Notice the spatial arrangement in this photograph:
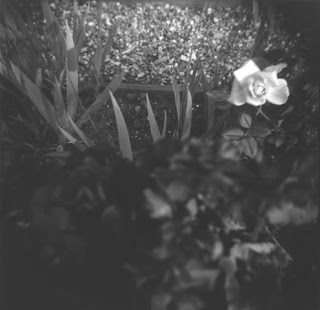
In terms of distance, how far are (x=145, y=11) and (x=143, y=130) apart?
0.63m

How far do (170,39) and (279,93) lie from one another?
28.2 inches

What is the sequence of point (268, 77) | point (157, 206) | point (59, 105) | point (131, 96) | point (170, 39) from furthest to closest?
1. point (170, 39)
2. point (131, 96)
3. point (59, 105)
4. point (268, 77)
5. point (157, 206)

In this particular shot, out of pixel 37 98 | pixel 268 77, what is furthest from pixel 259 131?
pixel 37 98

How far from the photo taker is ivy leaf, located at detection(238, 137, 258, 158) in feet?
3.72

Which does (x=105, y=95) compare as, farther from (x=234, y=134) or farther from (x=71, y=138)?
(x=234, y=134)

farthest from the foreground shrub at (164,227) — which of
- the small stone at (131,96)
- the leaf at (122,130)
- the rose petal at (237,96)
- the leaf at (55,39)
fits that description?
the small stone at (131,96)

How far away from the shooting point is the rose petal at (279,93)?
3.64 ft

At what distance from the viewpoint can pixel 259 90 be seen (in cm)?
110

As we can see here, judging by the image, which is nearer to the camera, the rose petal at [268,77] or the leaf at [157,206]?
the leaf at [157,206]

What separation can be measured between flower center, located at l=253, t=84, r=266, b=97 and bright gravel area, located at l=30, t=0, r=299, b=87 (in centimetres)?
42

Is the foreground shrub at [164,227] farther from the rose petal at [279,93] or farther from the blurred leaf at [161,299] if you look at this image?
the rose petal at [279,93]

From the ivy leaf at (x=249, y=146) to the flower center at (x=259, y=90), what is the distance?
134 millimetres

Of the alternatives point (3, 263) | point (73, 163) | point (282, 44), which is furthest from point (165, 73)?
point (3, 263)

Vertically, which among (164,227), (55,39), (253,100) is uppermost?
(55,39)
